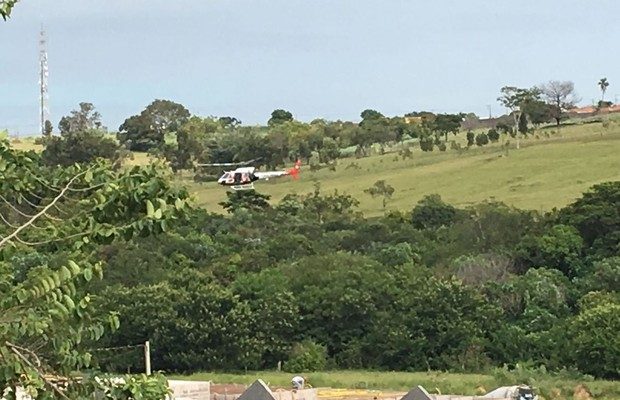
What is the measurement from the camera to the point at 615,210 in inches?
1475

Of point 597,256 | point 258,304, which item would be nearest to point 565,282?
point 597,256

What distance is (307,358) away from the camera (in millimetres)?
32375

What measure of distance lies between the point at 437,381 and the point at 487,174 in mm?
22653

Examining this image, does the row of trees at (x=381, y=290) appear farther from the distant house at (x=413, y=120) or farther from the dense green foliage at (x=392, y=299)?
the distant house at (x=413, y=120)

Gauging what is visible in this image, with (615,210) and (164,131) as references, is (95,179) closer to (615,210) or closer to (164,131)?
(615,210)

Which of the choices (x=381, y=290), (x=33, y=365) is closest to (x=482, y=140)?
(x=381, y=290)

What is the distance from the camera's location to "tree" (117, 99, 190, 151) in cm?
6431

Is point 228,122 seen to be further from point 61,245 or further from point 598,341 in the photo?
point 61,245

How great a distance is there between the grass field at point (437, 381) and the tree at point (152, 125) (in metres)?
31.5

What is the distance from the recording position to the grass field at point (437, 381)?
2739 centimetres

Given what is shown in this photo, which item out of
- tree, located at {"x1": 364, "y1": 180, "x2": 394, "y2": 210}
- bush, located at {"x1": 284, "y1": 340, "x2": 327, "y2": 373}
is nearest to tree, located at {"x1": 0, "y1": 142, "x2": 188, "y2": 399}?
bush, located at {"x1": 284, "y1": 340, "x2": 327, "y2": 373}

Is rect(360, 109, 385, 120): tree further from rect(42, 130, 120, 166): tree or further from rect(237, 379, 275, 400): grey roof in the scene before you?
rect(237, 379, 275, 400): grey roof

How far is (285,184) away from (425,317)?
2087cm

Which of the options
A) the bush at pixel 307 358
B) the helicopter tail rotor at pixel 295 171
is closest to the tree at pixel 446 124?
the helicopter tail rotor at pixel 295 171
